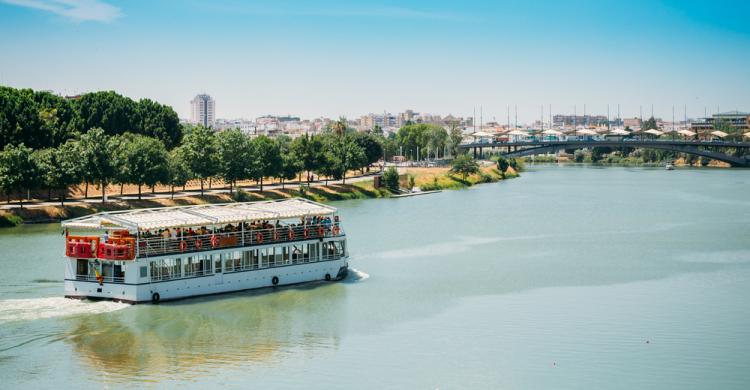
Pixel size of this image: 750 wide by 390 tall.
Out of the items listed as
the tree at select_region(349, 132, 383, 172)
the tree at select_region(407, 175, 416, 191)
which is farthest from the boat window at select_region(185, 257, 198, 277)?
the tree at select_region(349, 132, 383, 172)

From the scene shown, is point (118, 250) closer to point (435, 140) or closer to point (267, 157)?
point (267, 157)

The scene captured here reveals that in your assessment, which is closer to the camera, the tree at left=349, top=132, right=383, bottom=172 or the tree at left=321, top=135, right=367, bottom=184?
the tree at left=321, top=135, right=367, bottom=184

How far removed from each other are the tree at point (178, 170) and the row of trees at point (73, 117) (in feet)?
30.6

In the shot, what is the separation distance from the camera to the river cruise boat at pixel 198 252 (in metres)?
38.6

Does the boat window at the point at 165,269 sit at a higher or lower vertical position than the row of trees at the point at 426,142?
lower

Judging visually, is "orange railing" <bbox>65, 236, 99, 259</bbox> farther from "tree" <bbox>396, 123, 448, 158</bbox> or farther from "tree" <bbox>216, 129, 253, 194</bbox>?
"tree" <bbox>396, 123, 448, 158</bbox>

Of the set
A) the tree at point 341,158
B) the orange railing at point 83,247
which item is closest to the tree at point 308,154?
the tree at point 341,158

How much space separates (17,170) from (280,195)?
27.3 metres

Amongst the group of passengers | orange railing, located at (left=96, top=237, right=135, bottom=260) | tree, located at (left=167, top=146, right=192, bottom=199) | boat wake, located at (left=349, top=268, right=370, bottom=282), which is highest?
tree, located at (left=167, top=146, right=192, bottom=199)

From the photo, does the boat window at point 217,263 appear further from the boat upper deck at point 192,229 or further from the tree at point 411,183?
the tree at point 411,183

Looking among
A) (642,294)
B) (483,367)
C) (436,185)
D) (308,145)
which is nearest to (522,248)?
(642,294)

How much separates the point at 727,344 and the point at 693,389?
6.17 meters

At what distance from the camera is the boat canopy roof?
39.2 meters

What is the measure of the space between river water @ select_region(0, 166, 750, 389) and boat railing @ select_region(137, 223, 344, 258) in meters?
2.46
